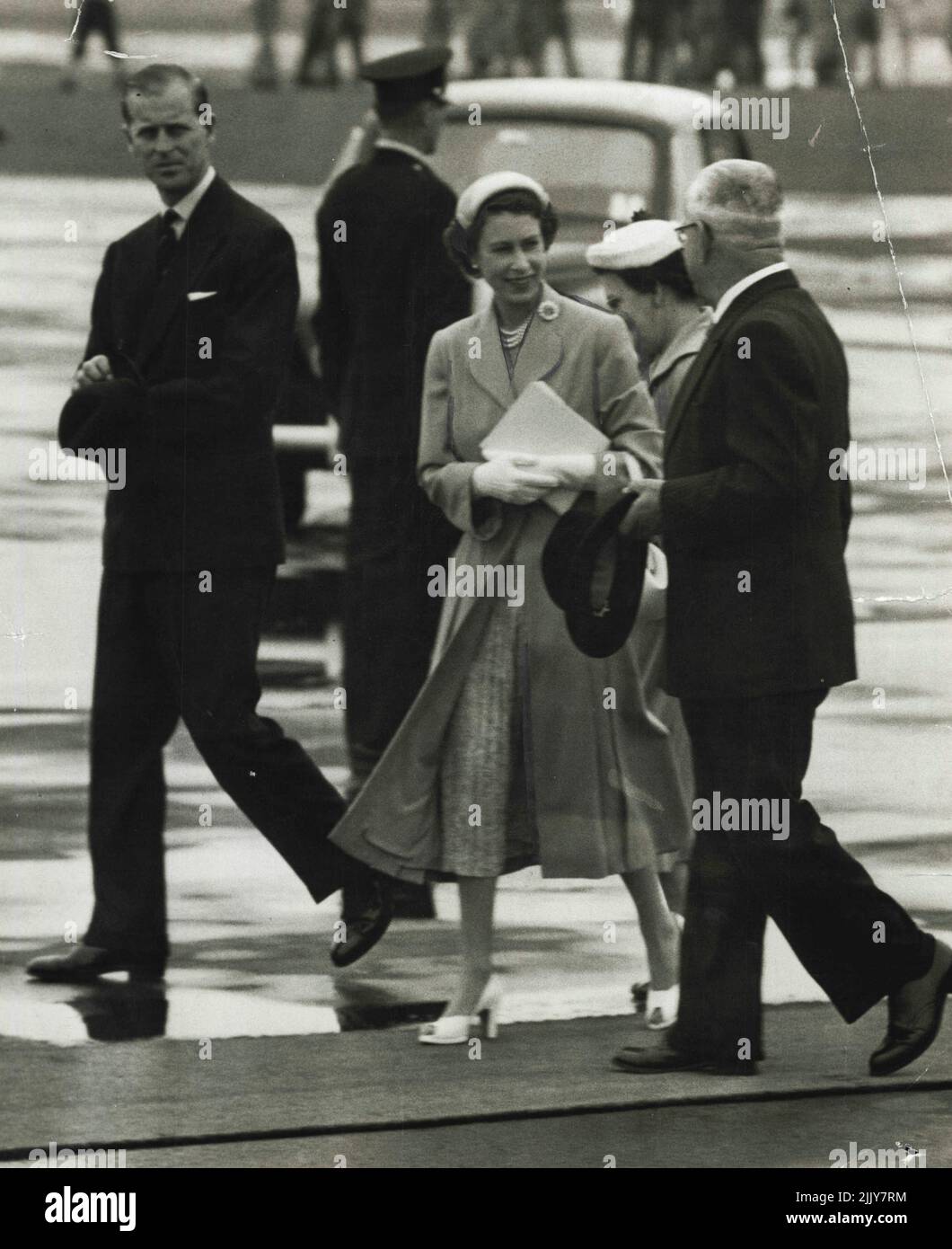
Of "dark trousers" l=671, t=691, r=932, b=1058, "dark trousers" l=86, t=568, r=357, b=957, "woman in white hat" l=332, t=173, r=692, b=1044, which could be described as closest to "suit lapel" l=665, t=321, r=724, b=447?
"woman in white hat" l=332, t=173, r=692, b=1044

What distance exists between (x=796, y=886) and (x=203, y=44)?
2315 millimetres

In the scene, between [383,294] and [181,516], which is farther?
[383,294]

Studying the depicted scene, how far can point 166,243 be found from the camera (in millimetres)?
8000

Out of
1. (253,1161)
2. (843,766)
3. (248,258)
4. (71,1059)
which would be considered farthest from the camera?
(843,766)

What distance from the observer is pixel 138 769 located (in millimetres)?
8156

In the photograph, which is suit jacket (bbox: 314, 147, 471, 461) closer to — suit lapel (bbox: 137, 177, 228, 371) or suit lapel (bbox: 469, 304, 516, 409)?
suit lapel (bbox: 469, 304, 516, 409)

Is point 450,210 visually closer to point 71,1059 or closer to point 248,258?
point 248,258

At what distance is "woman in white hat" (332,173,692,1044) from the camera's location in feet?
25.2

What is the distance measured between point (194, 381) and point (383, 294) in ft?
1.96

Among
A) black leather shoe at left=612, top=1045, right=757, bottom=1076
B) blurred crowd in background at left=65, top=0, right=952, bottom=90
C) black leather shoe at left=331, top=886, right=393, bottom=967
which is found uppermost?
blurred crowd in background at left=65, top=0, right=952, bottom=90

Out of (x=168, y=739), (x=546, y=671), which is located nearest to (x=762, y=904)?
(x=546, y=671)

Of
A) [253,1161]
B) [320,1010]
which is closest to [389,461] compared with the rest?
[320,1010]

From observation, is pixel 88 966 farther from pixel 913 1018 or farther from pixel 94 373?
pixel 913 1018

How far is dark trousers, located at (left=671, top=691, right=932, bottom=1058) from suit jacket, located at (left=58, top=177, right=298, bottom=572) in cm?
121
